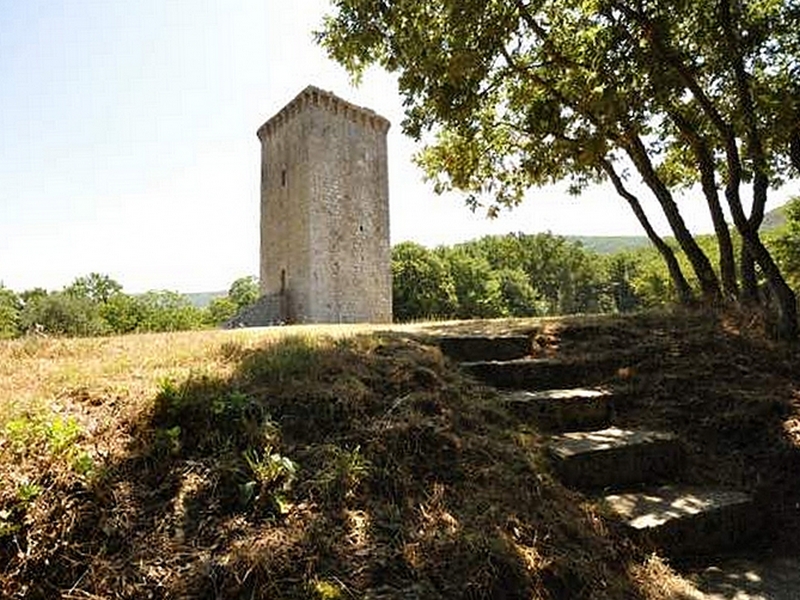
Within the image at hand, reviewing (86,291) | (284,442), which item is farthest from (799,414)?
(86,291)

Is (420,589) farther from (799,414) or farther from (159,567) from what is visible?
(799,414)

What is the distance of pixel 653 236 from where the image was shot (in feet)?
28.0

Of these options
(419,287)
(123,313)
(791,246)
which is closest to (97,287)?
(123,313)

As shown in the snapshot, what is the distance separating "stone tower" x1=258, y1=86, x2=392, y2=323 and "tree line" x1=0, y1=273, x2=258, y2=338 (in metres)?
20.7

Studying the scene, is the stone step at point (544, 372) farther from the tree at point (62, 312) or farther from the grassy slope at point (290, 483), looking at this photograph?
the tree at point (62, 312)

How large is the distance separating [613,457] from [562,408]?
2.09 feet

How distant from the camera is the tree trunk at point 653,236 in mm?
8172

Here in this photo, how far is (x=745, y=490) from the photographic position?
3592 millimetres

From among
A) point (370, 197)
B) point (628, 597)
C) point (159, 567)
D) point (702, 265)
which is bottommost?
point (628, 597)

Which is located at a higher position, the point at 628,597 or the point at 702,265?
the point at 702,265

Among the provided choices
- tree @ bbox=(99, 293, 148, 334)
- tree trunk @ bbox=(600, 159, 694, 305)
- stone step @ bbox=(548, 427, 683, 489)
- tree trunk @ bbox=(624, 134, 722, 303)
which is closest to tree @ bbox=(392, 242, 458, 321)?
tree @ bbox=(99, 293, 148, 334)

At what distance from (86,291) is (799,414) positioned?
64076mm

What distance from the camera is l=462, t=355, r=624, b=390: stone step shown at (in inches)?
183

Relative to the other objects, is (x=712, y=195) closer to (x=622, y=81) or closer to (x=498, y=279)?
(x=622, y=81)
